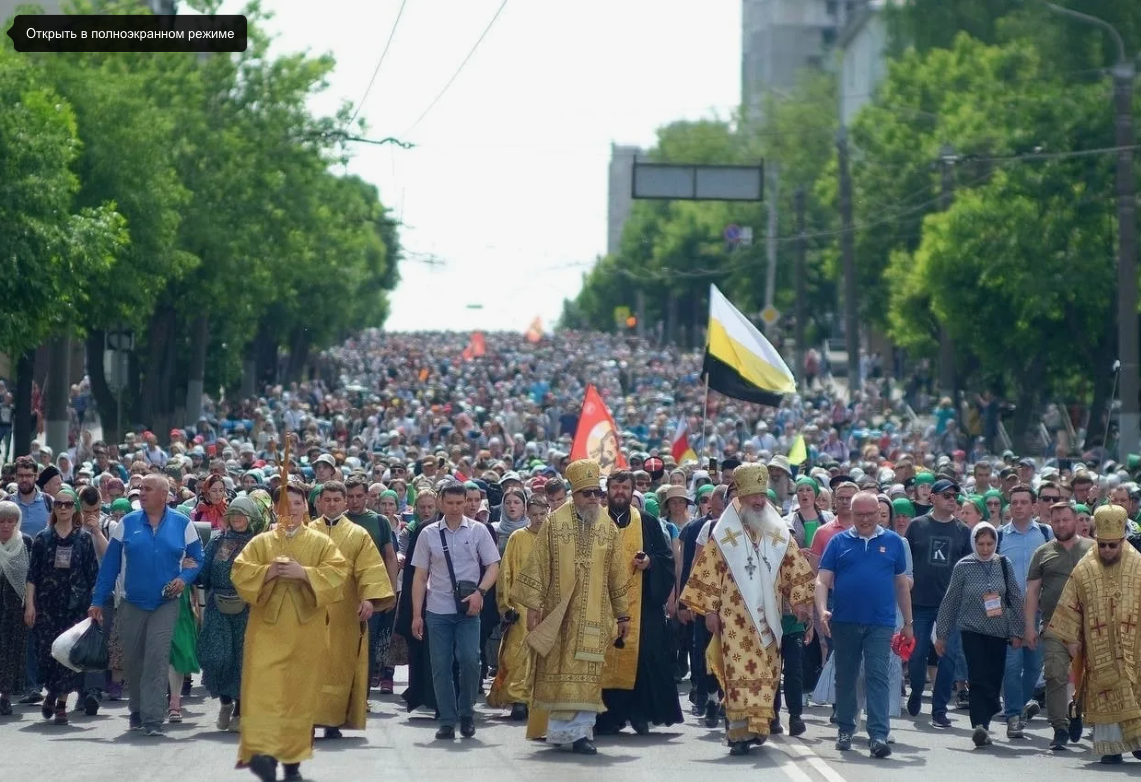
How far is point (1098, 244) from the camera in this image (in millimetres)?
40281

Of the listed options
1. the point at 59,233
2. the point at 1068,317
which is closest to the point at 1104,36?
the point at 1068,317

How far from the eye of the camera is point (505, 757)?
1255cm

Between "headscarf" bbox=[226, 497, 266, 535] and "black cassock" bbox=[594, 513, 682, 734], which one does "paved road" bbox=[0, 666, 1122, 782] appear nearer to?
"black cassock" bbox=[594, 513, 682, 734]

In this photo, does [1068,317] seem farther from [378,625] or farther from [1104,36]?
[378,625]

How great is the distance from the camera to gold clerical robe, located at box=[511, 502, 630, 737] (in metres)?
12.8

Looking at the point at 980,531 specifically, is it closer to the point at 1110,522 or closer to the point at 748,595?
the point at 1110,522

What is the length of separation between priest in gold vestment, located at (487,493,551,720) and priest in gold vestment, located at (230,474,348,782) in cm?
242

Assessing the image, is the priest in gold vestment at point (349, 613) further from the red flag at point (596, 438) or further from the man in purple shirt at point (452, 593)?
the red flag at point (596, 438)

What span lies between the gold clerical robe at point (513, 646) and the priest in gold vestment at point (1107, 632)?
3.35m

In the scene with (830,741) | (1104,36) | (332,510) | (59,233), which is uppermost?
(1104,36)

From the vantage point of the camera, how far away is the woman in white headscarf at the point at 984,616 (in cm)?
1378

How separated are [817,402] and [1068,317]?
29.7ft

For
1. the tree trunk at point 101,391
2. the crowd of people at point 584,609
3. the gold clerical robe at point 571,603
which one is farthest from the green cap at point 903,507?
the tree trunk at point 101,391

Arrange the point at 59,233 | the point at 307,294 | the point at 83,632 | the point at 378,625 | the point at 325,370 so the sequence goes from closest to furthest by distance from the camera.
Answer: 1. the point at 83,632
2. the point at 378,625
3. the point at 59,233
4. the point at 307,294
5. the point at 325,370
